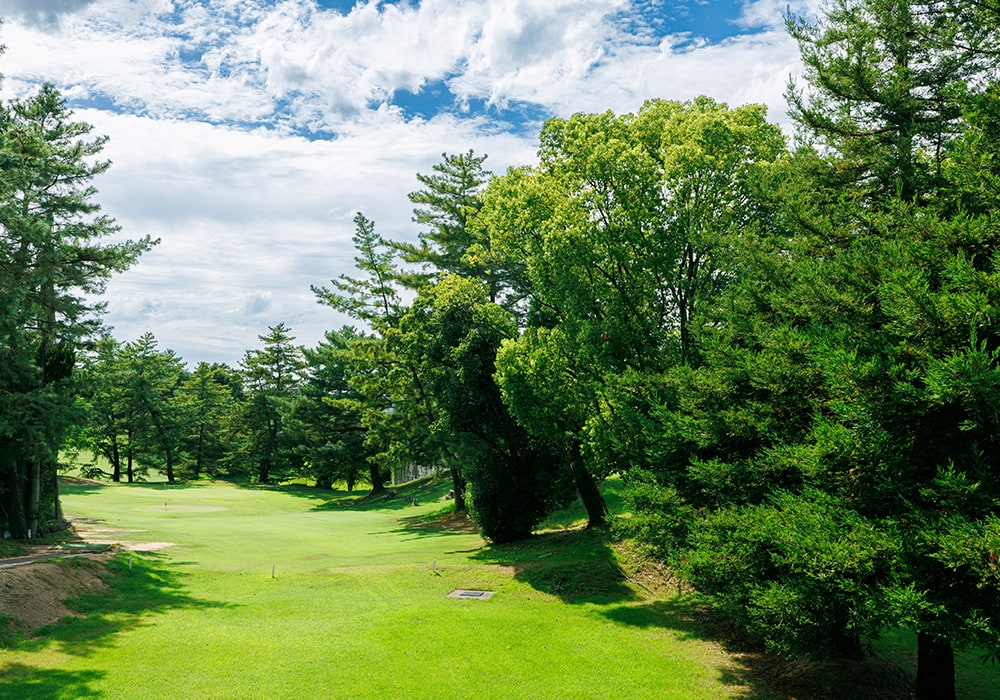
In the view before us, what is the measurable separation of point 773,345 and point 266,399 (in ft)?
205

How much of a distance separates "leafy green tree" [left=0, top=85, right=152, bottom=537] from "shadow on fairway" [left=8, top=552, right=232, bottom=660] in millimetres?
5862

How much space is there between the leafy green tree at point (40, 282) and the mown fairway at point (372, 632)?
5.22 metres

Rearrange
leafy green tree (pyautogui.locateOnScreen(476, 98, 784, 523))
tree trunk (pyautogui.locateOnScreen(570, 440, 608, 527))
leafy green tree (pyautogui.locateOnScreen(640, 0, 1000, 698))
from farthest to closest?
tree trunk (pyautogui.locateOnScreen(570, 440, 608, 527)) < leafy green tree (pyautogui.locateOnScreen(476, 98, 784, 523)) < leafy green tree (pyautogui.locateOnScreen(640, 0, 1000, 698))

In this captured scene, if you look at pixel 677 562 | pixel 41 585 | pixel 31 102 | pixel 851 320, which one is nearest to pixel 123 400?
pixel 31 102

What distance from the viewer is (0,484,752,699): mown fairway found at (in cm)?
1216

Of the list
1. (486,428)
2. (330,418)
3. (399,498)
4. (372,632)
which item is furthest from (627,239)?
(330,418)

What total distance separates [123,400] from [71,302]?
43.8 meters

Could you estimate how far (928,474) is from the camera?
8539 mm

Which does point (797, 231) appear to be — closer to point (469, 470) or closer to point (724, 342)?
point (724, 342)

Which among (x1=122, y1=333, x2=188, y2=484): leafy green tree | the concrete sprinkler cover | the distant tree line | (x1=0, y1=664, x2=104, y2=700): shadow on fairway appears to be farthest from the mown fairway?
(x1=122, y1=333, x2=188, y2=484): leafy green tree

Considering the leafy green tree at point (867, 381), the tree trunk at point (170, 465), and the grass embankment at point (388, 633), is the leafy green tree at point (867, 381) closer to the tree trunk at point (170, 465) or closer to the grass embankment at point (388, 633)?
the grass embankment at point (388, 633)

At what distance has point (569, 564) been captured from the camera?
2098 cm

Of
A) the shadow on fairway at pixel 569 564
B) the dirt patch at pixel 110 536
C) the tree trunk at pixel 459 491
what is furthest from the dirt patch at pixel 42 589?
the tree trunk at pixel 459 491

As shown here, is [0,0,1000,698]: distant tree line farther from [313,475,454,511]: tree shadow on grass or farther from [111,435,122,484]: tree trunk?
[111,435,122,484]: tree trunk
